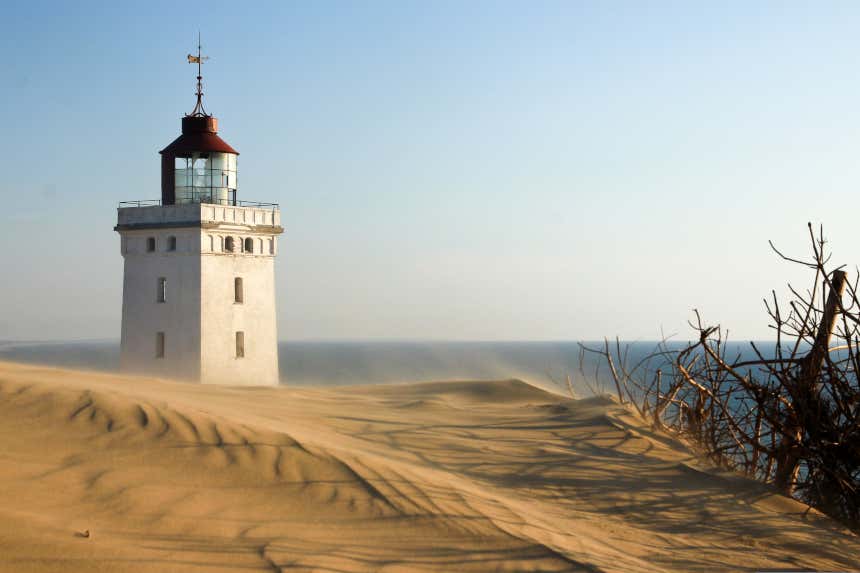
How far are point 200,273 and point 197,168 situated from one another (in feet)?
10.2

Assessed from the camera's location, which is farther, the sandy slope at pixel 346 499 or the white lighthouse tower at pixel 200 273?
the white lighthouse tower at pixel 200 273

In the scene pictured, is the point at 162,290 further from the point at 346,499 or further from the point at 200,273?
the point at 346,499

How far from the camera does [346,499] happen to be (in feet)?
18.6

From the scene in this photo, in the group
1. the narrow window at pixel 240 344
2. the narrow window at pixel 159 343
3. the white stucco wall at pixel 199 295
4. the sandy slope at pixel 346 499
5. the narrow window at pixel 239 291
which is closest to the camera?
the sandy slope at pixel 346 499

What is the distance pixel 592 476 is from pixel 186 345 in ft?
52.9

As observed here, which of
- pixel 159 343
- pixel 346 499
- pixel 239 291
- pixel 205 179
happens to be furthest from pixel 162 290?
pixel 346 499

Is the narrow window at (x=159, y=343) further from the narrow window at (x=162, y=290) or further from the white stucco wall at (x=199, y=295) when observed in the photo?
the narrow window at (x=162, y=290)

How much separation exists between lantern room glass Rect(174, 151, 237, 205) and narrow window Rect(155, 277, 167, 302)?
6.79ft

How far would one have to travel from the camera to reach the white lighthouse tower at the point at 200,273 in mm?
21594

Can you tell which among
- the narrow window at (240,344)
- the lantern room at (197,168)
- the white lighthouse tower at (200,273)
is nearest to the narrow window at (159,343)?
the white lighthouse tower at (200,273)

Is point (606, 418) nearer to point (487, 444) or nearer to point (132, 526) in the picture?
point (487, 444)

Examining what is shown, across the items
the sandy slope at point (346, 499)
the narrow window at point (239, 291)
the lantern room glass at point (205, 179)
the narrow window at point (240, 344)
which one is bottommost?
the sandy slope at point (346, 499)

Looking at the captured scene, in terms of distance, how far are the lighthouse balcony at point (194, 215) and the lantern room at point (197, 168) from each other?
0.46 m

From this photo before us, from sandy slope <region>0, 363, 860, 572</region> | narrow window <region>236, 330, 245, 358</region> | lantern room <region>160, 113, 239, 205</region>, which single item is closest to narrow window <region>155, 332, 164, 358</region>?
narrow window <region>236, 330, 245, 358</region>
